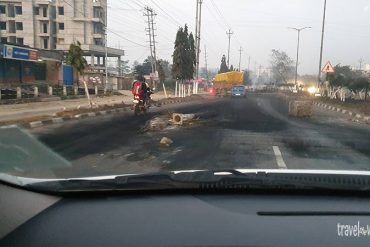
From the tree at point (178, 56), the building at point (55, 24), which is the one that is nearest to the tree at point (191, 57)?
the tree at point (178, 56)

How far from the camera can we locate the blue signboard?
36250 mm

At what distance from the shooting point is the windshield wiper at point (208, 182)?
8.79ft

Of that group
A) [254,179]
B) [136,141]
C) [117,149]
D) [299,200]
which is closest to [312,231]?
[299,200]

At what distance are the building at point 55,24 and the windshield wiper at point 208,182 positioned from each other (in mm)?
75836

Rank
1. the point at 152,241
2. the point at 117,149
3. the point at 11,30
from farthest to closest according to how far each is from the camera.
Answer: the point at 11,30, the point at 117,149, the point at 152,241

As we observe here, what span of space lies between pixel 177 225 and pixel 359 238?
2.76 ft

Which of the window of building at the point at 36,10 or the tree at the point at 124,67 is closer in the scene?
the window of building at the point at 36,10

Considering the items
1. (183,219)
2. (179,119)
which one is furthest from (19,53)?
(183,219)

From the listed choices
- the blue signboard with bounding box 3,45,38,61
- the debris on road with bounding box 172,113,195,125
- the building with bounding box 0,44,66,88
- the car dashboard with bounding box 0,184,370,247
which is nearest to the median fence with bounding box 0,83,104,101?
the building with bounding box 0,44,66,88

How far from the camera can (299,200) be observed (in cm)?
263

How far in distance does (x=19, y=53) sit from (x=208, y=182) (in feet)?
127

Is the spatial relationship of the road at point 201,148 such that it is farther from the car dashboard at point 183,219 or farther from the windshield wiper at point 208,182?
the car dashboard at point 183,219

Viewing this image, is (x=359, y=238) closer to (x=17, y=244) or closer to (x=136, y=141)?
(x=17, y=244)

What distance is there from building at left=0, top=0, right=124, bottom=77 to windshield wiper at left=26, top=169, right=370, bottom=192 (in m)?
75.8
